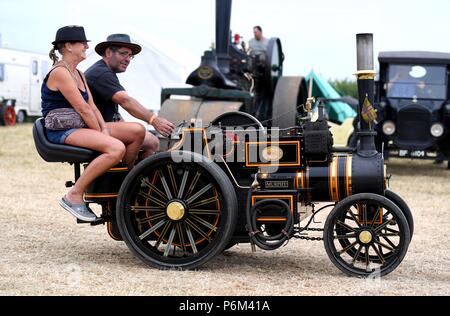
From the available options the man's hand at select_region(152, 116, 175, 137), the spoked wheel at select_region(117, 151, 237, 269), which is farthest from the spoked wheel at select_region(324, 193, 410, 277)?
the man's hand at select_region(152, 116, 175, 137)

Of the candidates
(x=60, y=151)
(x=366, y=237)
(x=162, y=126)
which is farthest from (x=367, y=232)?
(x=60, y=151)

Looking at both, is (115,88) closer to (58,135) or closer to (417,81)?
(58,135)

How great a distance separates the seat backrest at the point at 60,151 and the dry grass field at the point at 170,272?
0.70m

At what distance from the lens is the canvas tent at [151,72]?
1819cm

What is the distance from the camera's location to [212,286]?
191 inches

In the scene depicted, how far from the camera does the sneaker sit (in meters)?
5.39

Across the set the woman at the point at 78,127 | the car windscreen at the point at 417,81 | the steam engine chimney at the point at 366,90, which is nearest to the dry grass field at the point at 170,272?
the woman at the point at 78,127

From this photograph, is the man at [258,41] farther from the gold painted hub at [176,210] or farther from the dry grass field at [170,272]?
the gold painted hub at [176,210]

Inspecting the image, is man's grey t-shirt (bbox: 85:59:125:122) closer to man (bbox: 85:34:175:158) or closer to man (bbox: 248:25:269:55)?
man (bbox: 85:34:175:158)

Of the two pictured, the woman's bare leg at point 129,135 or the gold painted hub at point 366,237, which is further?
the woman's bare leg at point 129,135

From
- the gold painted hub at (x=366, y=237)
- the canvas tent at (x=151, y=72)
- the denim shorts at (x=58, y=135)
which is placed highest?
the canvas tent at (x=151, y=72)

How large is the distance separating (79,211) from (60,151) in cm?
41

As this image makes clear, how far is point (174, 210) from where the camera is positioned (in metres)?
5.29

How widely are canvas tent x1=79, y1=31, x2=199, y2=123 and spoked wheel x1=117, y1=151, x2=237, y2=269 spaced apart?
1270 cm
